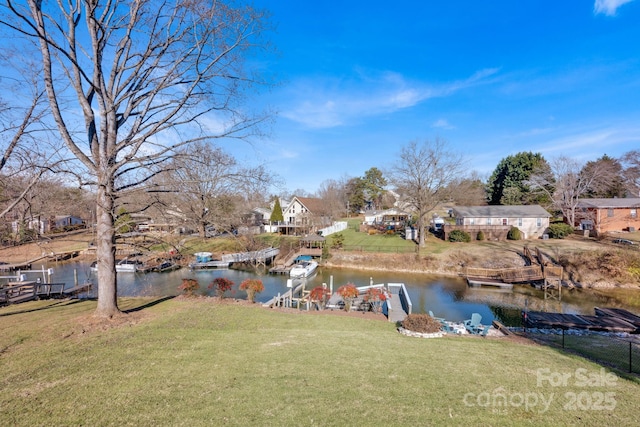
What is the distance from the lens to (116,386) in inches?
188

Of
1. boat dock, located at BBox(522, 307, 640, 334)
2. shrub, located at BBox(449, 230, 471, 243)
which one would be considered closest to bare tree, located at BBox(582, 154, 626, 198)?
shrub, located at BBox(449, 230, 471, 243)

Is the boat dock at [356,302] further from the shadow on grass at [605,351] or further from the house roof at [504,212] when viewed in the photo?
the house roof at [504,212]

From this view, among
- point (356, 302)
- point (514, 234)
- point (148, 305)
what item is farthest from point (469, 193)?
point (148, 305)

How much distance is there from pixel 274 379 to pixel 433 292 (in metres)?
19.1

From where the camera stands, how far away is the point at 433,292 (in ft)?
71.5

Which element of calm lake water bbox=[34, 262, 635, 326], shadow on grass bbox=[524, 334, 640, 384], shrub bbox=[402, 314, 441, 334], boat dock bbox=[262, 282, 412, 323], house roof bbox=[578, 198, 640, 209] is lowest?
calm lake water bbox=[34, 262, 635, 326]

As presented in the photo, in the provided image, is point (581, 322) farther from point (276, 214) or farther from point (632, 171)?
point (632, 171)

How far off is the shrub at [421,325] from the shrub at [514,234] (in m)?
29.2

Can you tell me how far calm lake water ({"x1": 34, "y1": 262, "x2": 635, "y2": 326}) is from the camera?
17984mm

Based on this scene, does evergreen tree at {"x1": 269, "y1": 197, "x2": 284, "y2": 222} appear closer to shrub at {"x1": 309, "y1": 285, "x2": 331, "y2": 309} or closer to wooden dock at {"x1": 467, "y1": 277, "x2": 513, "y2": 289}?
wooden dock at {"x1": 467, "y1": 277, "x2": 513, "y2": 289}

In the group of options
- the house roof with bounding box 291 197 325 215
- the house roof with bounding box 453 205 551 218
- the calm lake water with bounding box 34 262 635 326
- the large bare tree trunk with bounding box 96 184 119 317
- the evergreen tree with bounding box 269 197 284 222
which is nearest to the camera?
the large bare tree trunk with bounding box 96 184 119 317

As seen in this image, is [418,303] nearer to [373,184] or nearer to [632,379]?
[632,379]

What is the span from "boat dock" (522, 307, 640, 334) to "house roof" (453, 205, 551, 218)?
21.2 metres

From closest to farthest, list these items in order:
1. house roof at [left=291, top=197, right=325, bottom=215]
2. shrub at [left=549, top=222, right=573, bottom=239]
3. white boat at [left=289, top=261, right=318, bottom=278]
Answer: white boat at [left=289, top=261, right=318, bottom=278] < shrub at [left=549, top=222, right=573, bottom=239] < house roof at [left=291, top=197, right=325, bottom=215]
